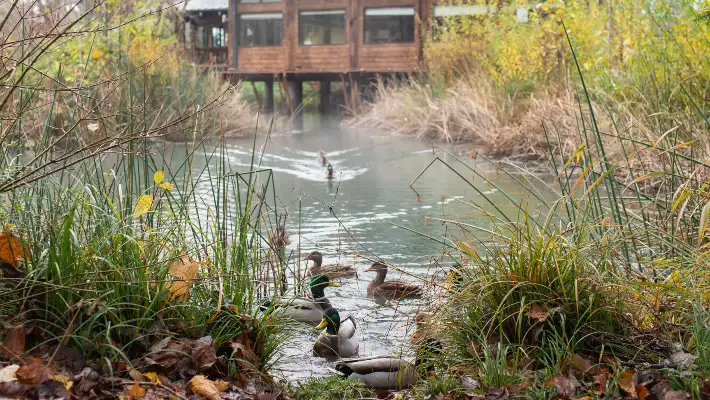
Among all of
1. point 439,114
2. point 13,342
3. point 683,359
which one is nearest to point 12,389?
point 13,342

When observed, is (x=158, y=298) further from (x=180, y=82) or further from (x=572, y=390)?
(x=180, y=82)

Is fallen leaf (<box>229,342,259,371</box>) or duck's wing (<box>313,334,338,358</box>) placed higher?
fallen leaf (<box>229,342,259,371</box>)

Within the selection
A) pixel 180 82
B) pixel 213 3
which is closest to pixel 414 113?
pixel 180 82

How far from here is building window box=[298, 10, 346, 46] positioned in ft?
92.9

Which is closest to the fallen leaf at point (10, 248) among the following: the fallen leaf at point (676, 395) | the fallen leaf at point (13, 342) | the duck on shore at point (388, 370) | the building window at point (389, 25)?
the fallen leaf at point (13, 342)

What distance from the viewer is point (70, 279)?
10.4ft

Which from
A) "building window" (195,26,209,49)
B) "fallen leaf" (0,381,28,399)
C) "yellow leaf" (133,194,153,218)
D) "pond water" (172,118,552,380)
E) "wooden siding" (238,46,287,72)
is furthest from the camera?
"building window" (195,26,209,49)

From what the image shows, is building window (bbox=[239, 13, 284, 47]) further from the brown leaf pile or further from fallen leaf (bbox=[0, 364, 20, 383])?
fallen leaf (bbox=[0, 364, 20, 383])

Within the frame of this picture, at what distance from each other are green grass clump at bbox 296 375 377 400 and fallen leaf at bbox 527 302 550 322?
750 mm

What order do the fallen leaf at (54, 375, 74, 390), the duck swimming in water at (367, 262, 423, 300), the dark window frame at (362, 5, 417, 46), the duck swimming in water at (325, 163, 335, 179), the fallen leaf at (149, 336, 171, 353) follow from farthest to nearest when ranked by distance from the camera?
the dark window frame at (362, 5, 417, 46) → the duck swimming in water at (325, 163, 335, 179) → the duck swimming in water at (367, 262, 423, 300) → the fallen leaf at (149, 336, 171, 353) → the fallen leaf at (54, 375, 74, 390)

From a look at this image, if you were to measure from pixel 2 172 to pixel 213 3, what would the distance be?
3153cm

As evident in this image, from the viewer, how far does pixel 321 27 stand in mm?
28625

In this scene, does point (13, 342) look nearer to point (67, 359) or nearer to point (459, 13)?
point (67, 359)

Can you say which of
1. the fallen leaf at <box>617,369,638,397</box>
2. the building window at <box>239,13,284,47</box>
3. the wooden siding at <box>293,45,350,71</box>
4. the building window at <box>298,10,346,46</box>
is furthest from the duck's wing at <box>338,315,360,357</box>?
the building window at <box>239,13,284,47</box>
